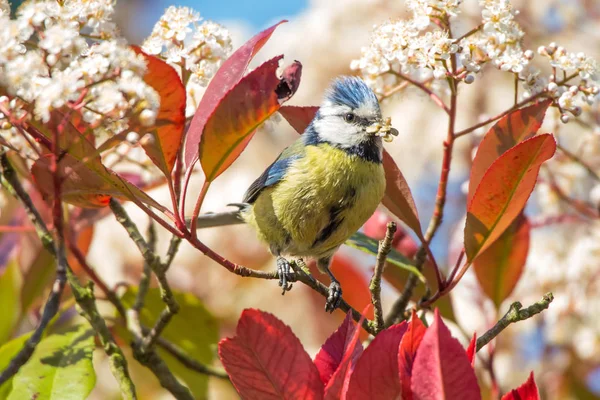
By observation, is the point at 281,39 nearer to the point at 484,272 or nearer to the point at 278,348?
the point at 484,272

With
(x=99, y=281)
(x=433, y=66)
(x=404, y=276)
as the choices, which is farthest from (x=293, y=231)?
(x=433, y=66)

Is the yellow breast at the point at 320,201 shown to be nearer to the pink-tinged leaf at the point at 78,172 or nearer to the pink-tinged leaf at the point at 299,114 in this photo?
the pink-tinged leaf at the point at 299,114

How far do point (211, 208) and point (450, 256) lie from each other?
1294mm

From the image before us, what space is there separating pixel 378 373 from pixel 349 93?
133 cm

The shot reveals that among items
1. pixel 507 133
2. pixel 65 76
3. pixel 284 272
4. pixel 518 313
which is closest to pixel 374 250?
pixel 284 272

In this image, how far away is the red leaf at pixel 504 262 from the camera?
5.83 ft

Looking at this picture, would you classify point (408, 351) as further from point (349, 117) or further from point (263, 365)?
point (349, 117)

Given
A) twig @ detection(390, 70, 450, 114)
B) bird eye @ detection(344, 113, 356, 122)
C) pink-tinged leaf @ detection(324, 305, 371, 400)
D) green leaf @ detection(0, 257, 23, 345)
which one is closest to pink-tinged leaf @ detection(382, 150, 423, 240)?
twig @ detection(390, 70, 450, 114)

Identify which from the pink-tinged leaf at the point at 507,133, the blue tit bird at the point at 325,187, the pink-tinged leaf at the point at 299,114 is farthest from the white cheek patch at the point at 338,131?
the pink-tinged leaf at the point at 507,133

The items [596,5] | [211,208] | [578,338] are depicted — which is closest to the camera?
[578,338]

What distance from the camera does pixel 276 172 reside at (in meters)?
2.21

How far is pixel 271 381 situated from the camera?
117 cm

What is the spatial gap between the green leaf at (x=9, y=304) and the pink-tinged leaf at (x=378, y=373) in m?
1.14

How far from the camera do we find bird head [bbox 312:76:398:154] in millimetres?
2219
